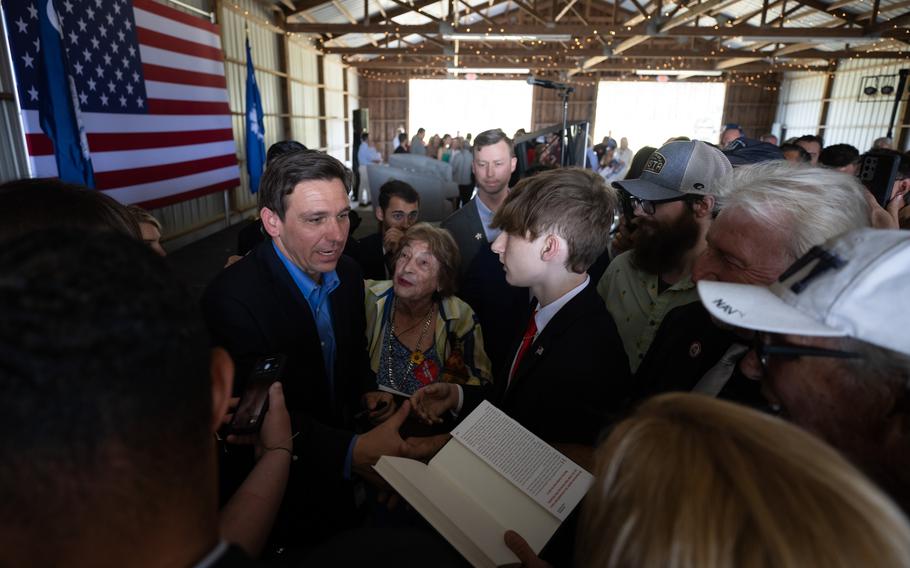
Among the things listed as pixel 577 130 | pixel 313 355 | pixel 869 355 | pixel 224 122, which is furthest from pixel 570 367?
pixel 224 122

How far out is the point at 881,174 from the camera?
234 centimetres

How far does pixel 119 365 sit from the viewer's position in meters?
0.51

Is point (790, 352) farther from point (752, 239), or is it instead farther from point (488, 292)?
point (488, 292)

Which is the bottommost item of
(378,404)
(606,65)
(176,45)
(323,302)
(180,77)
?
(378,404)

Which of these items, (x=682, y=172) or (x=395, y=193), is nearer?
(x=682, y=172)

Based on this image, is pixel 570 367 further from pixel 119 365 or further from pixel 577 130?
pixel 577 130

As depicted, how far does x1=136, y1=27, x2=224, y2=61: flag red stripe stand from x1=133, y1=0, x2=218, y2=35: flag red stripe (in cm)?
27

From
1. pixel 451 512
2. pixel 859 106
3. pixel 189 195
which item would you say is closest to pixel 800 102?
pixel 859 106

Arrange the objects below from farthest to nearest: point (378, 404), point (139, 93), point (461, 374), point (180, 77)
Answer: point (180, 77) → point (139, 93) → point (461, 374) → point (378, 404)

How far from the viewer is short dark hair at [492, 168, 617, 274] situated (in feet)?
5.42

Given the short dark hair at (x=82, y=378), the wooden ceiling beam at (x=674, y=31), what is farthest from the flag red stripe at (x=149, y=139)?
the short dark hair at (x=82, y=378)

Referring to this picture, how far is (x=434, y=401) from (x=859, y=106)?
2097 centimetres

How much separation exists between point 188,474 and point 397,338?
179cm

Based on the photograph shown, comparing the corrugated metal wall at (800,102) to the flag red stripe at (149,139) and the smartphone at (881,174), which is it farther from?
the flag red stripe at (149,139)
